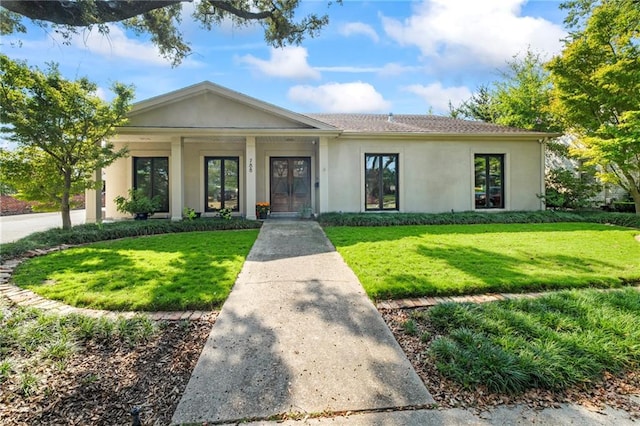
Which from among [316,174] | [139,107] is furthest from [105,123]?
[316,174]

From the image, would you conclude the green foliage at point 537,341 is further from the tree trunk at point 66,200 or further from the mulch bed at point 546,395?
the tree trunk at point 66,200

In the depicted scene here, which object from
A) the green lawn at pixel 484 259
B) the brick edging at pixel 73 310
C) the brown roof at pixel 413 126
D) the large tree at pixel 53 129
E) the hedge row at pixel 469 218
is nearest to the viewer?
the brick edging at pixel 73 310

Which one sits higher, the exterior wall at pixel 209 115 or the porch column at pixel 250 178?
the exterior wall at pixel 209 115

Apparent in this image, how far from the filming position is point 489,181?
1320 centimetres

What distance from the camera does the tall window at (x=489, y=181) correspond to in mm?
13133

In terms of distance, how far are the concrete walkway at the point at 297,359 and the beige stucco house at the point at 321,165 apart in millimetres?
7612

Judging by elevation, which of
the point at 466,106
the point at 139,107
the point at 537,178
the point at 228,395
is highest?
the point at 466,106

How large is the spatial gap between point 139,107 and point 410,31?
30.7 feet

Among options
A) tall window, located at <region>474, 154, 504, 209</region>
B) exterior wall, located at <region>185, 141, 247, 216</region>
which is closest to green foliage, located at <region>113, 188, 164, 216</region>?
exterior wall, located at <region>185, 141, 247, 216</region>

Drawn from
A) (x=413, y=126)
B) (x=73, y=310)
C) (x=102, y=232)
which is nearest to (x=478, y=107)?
(x=413, y=126)

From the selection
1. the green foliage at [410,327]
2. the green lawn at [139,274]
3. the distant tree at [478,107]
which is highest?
the distant tree at [478,107]

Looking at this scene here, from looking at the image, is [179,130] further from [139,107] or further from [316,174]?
[316,174]

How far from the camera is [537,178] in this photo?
1310 centimetres

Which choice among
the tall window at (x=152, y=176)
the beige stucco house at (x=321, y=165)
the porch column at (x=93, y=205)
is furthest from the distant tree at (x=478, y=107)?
the porch column at (x=93, y=205)
